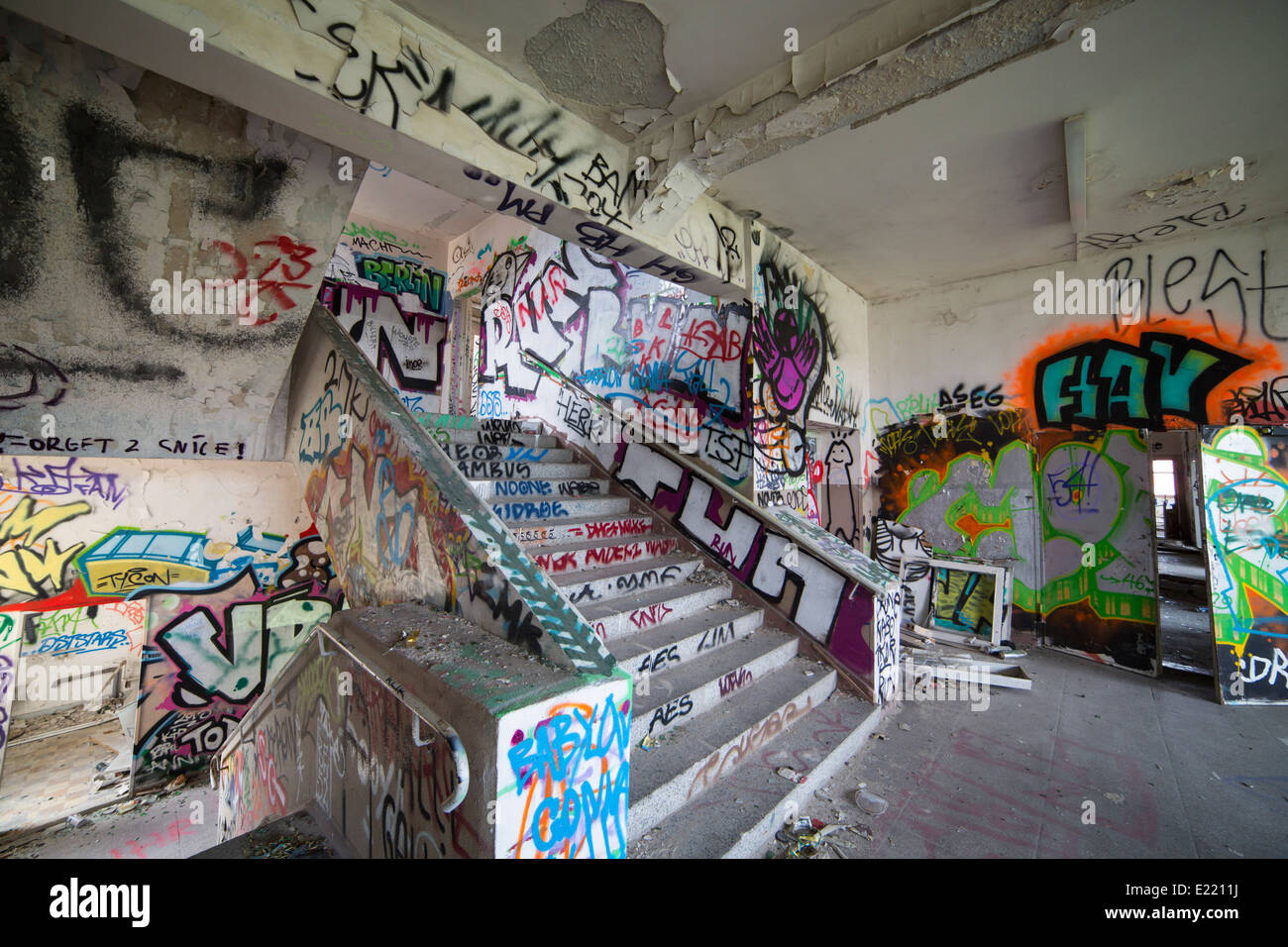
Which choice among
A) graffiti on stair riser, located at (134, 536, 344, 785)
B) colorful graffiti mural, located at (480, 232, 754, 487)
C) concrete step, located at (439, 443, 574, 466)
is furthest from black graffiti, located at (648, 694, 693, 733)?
graffiti on stair riser, located at (134, 536, 344, 785)

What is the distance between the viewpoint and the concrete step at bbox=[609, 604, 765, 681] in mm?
3420

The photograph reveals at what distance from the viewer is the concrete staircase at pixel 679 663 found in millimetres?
2752

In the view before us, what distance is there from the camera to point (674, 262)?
13.1 feet

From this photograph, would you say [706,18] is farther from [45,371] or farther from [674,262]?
[45,371]

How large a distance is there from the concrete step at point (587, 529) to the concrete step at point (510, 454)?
2.75ft

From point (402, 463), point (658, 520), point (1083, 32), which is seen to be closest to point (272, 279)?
point (402, 463)

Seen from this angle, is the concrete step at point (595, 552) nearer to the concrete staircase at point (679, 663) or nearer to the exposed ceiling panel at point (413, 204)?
the concrete staircase at point (679, 663)

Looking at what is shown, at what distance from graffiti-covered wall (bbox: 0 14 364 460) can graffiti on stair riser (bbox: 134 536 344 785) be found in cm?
209

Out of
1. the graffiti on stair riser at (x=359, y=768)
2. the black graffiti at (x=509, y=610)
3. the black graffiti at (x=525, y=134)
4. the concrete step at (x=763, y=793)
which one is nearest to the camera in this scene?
the graffiti on stair riser at (x=359, y=768)

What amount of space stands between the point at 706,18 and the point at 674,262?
1.59 metres

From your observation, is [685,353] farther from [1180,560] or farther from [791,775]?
[1180,560]

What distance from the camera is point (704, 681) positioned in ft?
11.4

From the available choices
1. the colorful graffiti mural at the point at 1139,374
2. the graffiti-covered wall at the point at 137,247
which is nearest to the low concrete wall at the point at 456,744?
the graffiti-covered wall at the point at 137,247

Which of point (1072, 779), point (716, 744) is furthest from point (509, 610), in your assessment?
point (1072, 779)
